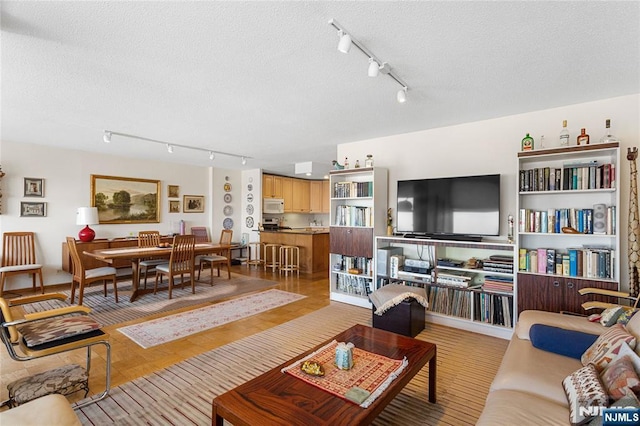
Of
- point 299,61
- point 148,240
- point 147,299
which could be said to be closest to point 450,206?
point 299,61

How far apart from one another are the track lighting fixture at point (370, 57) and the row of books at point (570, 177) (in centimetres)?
156

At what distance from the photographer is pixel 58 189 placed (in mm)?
5391

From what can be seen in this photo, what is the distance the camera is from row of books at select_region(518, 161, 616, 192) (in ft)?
9.05

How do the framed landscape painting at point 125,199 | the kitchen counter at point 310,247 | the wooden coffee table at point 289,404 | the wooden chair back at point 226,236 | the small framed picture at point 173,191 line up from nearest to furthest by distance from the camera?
the wooden coffee table at point 289,404, the framed landscape painting at point 125,199, the wooden chair back at point 226,236, the kitchen counter at point 310,247, the small framed picture at point 173,191

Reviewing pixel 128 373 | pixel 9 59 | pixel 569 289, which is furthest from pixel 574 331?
pixel 9 59

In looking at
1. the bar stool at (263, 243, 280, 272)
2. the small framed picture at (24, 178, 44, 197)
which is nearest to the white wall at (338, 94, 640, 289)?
the bar stool at (263, 243, 280, 272)

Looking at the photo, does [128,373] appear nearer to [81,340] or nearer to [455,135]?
[81,340]

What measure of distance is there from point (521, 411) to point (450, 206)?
2.50 metres

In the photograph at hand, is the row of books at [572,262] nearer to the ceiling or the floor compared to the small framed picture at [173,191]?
nearer to the floor

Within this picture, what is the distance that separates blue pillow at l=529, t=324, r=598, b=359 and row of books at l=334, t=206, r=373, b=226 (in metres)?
2.36

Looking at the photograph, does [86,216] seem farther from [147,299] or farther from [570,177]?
[570,177]

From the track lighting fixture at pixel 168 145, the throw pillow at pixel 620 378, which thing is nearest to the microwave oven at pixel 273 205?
the track lighting fixture at pixel 168 145

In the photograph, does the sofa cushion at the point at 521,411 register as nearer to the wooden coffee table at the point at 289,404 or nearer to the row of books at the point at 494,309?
the wooden coffee table at the point at 289,404

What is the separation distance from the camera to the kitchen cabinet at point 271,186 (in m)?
7.98
